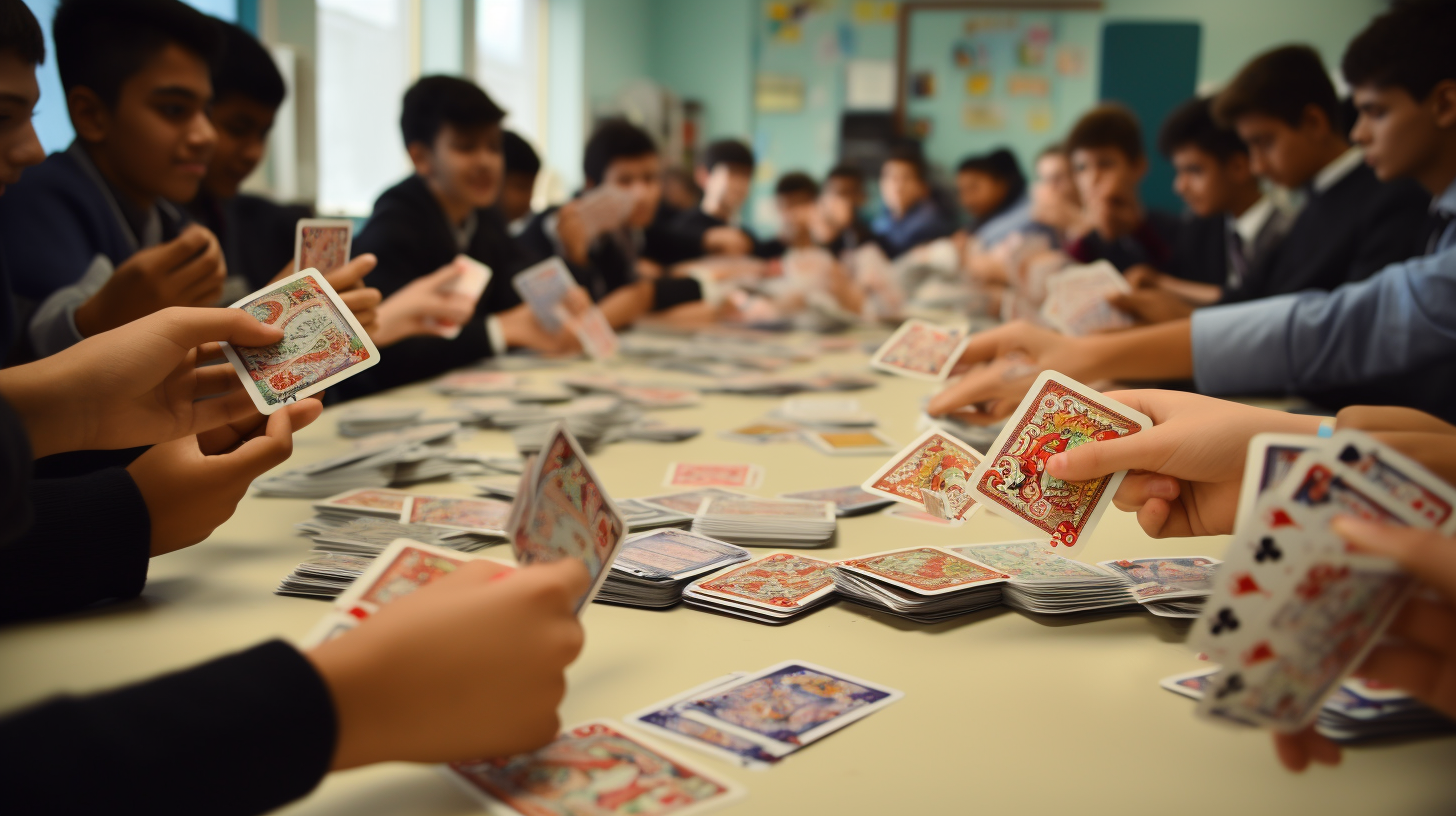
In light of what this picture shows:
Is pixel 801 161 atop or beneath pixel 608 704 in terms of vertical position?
atop

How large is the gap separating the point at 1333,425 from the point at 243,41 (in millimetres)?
3155

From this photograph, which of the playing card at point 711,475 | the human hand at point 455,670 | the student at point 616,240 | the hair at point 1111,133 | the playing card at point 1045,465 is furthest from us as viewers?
the hair at point 1111,133

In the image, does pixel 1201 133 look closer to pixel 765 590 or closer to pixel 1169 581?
pixel 1169 581

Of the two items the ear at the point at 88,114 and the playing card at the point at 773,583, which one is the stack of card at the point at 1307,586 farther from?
the ear at the point at 88,114

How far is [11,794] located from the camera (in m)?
0.55

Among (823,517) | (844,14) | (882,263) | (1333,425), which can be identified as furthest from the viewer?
(844,14)

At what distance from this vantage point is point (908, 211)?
785cm

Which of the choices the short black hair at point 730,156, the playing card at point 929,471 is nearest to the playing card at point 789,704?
the playing card at point 929,471

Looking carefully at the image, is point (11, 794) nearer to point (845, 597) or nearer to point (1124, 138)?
point (845, 597)

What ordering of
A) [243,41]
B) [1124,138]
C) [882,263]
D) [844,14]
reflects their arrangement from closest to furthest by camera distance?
[243,41]
[1124,138]
[882,263]
[844,14]

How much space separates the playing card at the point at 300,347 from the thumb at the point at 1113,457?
91 cm

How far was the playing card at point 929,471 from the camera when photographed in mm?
1298

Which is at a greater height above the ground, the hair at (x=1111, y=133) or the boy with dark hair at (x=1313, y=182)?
the hair at (x=1111, y=133)

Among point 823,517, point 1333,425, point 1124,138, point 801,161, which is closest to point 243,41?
point 823,517
